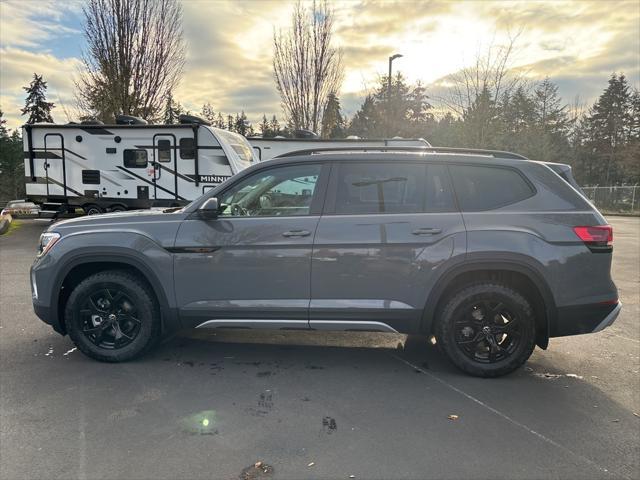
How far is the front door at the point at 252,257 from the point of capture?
12.6 ft

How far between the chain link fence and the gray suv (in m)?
31.5

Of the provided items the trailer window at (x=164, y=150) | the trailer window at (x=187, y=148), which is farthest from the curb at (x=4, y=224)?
the trailer window at (x=187, y=148)

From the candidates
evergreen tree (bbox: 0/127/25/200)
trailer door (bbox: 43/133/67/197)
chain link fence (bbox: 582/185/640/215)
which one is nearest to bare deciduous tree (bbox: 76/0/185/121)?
trailer door (bbox: 43/133/67/197)

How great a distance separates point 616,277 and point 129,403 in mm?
8206

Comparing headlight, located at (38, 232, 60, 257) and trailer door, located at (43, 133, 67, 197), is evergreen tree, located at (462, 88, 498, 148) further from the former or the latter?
headlight, located at (38, 232, 60, 257)

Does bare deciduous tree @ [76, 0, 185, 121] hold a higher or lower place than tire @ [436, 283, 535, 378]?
higher

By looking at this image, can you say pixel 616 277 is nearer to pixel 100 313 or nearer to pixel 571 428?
pixel 571 428

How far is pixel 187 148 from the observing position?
12.7 meters

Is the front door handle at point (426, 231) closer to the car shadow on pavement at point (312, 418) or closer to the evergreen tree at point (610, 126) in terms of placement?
the car shadow on pavement at point (312, 418)

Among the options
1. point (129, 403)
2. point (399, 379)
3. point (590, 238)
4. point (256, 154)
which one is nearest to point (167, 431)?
point (129, 403)

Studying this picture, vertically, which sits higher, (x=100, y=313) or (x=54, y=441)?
(x=100, y=313)

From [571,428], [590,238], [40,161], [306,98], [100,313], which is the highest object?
[306,98]

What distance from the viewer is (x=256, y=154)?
1545 cm

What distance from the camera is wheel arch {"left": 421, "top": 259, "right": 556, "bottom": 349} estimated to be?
3.71 metres
